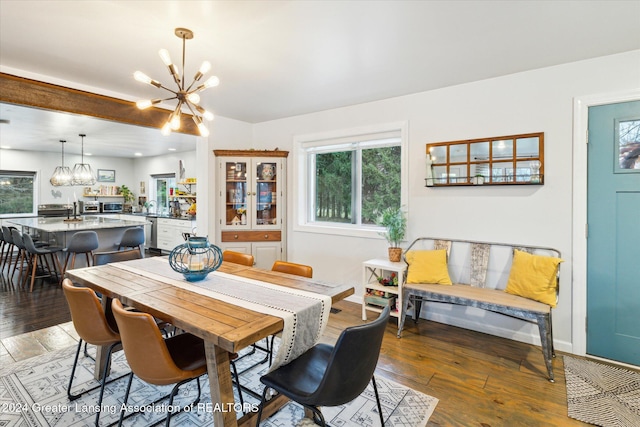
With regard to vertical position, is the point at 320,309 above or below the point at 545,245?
below

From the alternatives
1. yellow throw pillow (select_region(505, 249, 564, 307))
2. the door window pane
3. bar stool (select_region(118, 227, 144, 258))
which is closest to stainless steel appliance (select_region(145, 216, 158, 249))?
bar stool (select_region(118, 227, 144, 258))

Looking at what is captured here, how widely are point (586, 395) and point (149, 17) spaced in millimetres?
3780

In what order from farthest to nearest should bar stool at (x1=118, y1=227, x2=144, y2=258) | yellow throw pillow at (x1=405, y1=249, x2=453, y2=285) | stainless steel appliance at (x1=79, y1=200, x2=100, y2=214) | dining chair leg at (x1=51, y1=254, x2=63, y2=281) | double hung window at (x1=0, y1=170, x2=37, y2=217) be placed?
stainless steel appliance at (x1=79, y1=200, x2=100, y2=214)
double hung window at (x1=0, y1=170, x2=37, y2=217)
bar stool at (x1=118, y1=227, x2=144, y2=258)
dining chair leg at (x1=51, y1=254, x2=63, y2=281)
yellow throw pillow at (x1=405, y1=249, x2=453, y2=285)

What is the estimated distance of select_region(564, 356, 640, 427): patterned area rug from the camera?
1.94m

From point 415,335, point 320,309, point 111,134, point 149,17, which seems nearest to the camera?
point 320,309

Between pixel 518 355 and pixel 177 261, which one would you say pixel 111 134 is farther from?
pixel 518 355

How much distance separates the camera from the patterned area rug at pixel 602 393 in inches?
76.2

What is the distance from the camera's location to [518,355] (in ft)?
8.84

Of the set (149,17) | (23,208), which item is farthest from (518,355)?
(23,208)

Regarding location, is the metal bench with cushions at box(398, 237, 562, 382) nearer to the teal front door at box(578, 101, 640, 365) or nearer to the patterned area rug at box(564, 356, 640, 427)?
the patterned area rug at box(564, 356, 640, 427)

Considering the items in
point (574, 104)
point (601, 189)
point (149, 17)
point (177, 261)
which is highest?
point (149, 17)

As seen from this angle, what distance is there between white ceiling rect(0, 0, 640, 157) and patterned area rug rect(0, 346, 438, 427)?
2455 millimetres

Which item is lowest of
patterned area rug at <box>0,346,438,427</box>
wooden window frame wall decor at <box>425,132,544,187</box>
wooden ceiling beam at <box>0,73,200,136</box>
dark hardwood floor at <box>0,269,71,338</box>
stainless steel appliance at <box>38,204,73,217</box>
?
patterned area rug at <box>0,346,438,427</box>

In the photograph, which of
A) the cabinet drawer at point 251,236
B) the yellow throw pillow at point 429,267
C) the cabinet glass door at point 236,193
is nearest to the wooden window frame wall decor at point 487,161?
the yellow throw pillow at point 429,267
